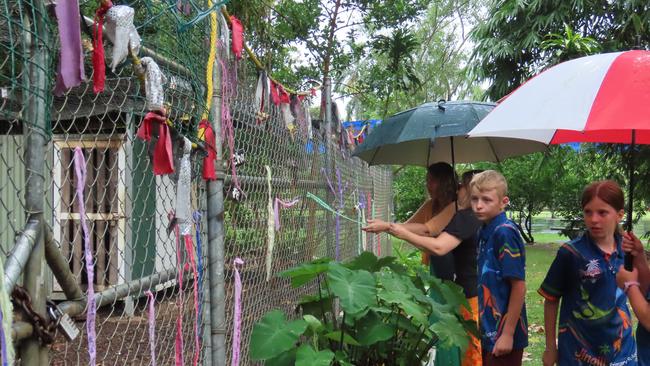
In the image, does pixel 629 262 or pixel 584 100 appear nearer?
pixel 584 100

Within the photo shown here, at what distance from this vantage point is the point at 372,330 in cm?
252

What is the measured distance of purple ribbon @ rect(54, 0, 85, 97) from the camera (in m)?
1.28

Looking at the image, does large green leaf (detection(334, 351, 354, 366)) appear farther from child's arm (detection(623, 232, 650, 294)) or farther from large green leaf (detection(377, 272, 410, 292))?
child's arm (detection(623, 232, 650, 294))

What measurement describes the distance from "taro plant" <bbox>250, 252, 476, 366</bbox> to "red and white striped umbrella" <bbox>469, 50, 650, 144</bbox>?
89cm

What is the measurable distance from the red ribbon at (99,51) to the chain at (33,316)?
0.54 meters

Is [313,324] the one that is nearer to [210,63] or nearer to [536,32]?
[210,63]

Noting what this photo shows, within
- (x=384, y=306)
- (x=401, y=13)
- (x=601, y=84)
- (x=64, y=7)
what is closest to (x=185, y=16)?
(x=64, y=7)

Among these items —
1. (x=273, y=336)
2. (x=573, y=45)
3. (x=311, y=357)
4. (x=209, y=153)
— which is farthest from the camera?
(x=573, y=45)

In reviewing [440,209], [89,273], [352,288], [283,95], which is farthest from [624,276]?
[89,273]

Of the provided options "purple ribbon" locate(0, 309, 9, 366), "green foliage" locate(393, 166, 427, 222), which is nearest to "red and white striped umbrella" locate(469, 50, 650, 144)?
"purple ribbon" locate(0, 309, 9, 366)

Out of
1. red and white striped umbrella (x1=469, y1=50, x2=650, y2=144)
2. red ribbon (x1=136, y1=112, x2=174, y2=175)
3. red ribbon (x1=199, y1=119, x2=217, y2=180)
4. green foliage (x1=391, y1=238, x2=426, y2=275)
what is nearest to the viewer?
red ribbon (x1=136, y1=112, x2=174, y2=175)

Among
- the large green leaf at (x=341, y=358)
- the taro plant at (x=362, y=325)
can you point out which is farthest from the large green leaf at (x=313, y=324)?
the large green leaf at (x=341, y=358)

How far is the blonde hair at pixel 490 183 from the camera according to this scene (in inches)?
117

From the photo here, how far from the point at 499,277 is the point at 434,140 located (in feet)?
4.69
